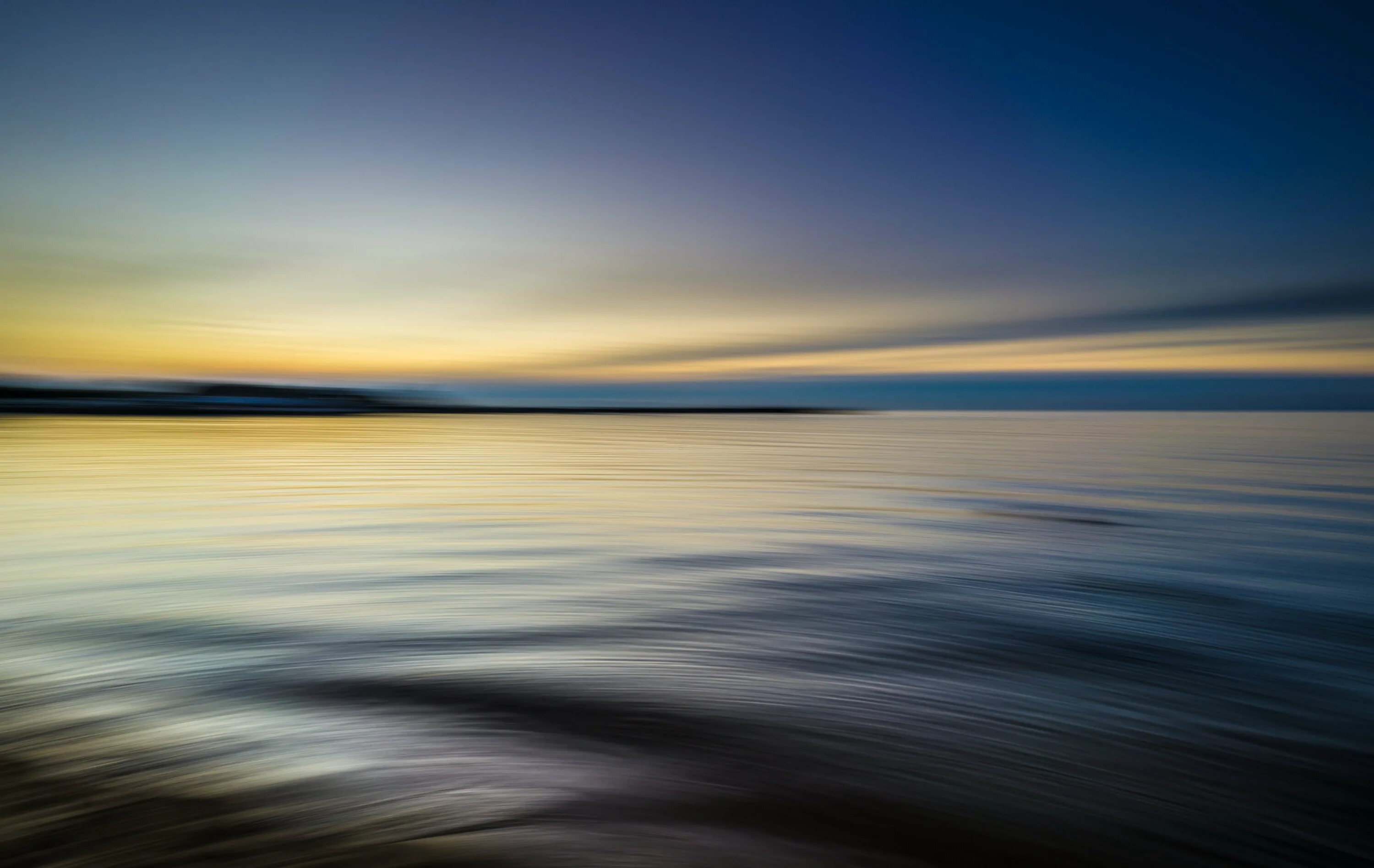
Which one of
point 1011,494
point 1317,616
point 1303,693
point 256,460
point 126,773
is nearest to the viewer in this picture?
point 126,773

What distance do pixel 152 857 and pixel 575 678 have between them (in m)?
1.66

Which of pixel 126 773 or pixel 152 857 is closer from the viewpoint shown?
pixel 152 857

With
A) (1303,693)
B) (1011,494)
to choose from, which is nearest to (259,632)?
(1303,693)

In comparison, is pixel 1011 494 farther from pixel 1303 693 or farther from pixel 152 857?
pixel 152 857

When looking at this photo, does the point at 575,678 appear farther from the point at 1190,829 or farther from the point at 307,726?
the point at 1190,829

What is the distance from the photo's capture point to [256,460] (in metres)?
17.5

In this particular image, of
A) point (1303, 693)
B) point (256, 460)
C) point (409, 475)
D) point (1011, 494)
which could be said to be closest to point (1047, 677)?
point (1303, 693)

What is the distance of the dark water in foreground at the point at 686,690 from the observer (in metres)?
2.07

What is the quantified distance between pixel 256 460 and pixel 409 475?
18.2 feet

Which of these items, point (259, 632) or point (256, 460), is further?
point (256, 460)

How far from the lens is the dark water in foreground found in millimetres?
2068

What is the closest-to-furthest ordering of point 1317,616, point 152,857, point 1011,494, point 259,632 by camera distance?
point 152,857
point 259,632
point 1317,616
point 1011,494

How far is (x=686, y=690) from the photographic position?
128 inches

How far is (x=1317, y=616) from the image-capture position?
4.56m
